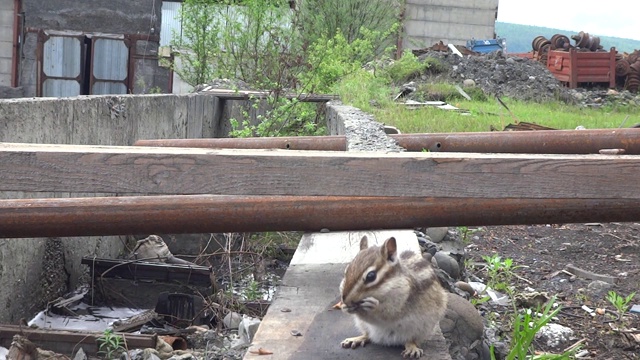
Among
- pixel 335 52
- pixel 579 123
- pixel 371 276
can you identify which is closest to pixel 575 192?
pixel 371 276

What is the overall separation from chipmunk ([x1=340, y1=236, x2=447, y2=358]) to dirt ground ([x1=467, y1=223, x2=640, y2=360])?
6.64 ft

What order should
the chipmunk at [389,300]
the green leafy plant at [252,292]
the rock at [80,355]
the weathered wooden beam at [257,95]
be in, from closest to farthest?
the chipmunk at [389,300], the rock at [80,355], the green leafy plant at [252,292], the weathered wooden beam at [257,95]

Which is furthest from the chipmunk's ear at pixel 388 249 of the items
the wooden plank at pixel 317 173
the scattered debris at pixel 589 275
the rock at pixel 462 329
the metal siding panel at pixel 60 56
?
the metal siding panel at pixel 60 56

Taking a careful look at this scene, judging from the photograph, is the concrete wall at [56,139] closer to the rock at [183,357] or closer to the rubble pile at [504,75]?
the rock at [183,357]

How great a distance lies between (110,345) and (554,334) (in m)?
2.74

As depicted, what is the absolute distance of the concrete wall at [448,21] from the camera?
89.0 ft

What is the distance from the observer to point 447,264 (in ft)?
16.1

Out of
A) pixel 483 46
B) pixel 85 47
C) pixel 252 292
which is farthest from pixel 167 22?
pixel 252 292

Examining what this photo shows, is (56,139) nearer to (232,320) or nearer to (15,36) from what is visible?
(232,320)

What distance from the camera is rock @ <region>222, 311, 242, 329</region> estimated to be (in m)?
5.65

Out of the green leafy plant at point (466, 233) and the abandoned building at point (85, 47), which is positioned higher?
the abandoned building at point (85, 47)

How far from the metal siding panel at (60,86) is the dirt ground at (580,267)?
49.7ft

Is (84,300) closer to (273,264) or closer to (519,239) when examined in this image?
(273,264)

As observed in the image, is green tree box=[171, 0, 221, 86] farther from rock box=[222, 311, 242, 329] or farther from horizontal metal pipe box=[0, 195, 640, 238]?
horizontal metal pipe box=[0, 195, 640, 238]
